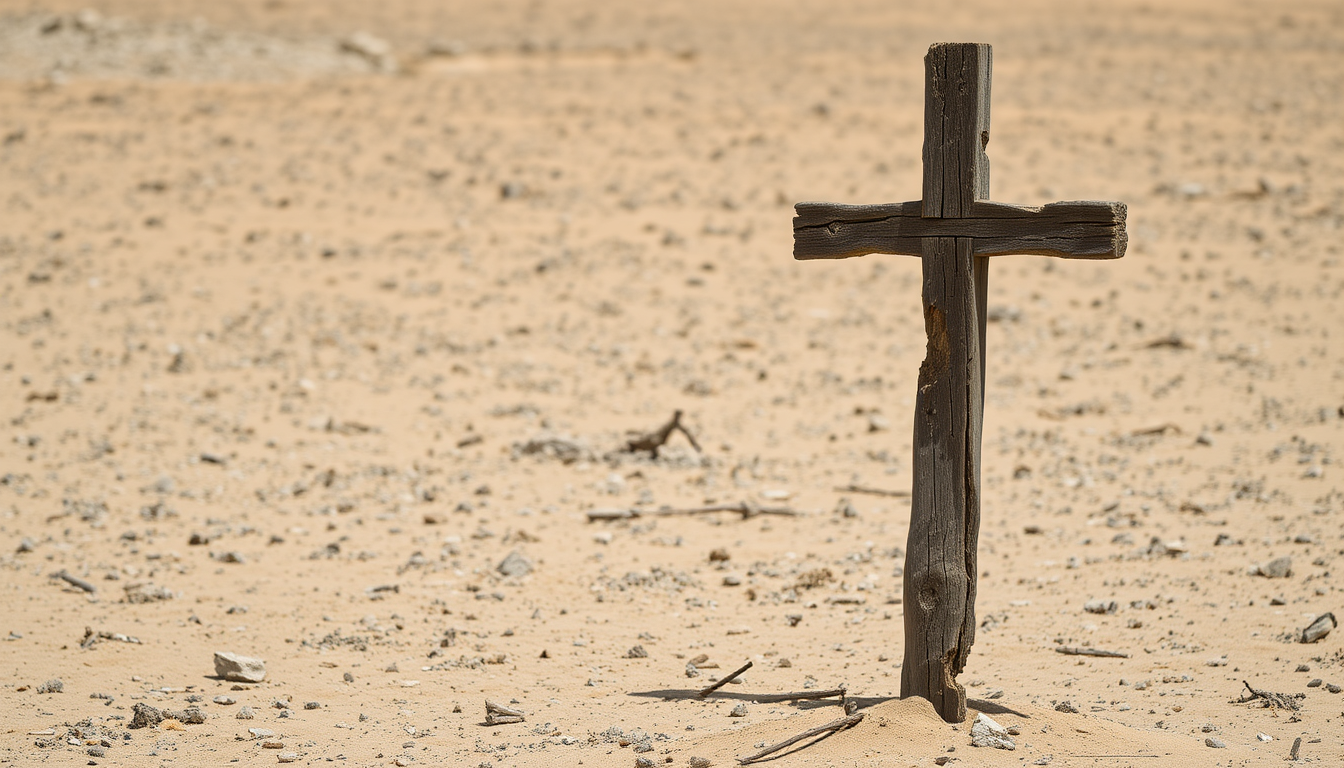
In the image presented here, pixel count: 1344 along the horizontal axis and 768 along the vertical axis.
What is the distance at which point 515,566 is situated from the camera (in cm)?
685

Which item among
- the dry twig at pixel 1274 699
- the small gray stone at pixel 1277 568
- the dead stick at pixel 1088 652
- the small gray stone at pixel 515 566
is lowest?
the dead stick at pixel 1088 652

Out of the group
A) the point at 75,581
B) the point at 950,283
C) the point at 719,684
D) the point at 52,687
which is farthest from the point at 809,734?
the point at 75,581

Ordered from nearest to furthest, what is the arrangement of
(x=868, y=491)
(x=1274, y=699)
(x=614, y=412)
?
(x=1274, y=699) < (x=868, y=491) < (x=614, y=412)

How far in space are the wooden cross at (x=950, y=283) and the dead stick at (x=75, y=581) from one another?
4419mm

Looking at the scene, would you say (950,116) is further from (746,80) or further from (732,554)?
(746,80)

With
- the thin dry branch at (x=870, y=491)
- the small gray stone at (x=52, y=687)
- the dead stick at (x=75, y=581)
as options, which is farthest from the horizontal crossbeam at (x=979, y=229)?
the dead stick at (x=75, y=581)

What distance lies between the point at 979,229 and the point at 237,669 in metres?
3.80

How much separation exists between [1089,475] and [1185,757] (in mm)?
4003

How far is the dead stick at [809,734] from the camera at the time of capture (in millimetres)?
4348

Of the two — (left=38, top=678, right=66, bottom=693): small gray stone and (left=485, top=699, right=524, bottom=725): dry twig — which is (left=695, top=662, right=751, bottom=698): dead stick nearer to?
(left=485, top=699, right=524, bottom=725): dry twig

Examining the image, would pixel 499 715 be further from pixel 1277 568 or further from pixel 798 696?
pixel 1277 568

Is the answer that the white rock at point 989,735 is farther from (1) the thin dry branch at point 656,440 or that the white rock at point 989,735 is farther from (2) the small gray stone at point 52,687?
(1) the thin dry branch at point 656,440

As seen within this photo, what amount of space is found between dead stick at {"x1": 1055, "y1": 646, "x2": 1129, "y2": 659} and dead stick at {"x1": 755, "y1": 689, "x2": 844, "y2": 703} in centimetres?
127

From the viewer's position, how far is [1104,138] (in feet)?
54.3
